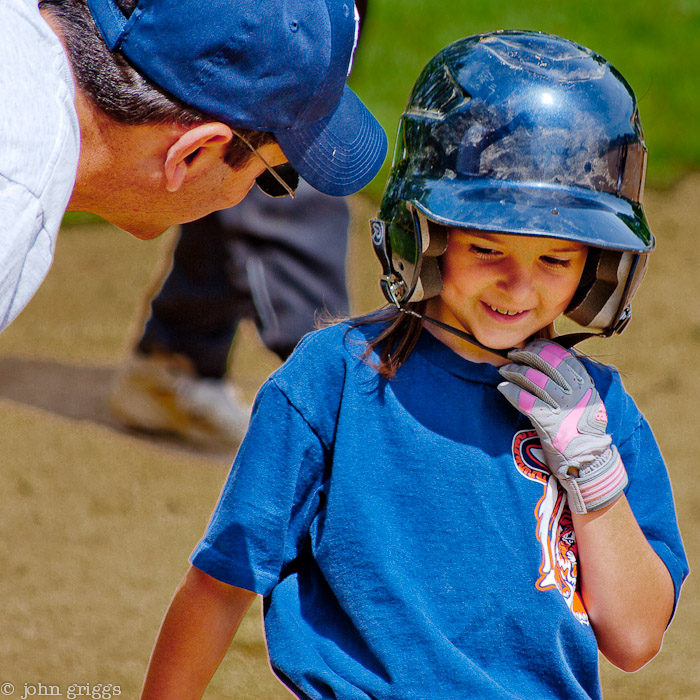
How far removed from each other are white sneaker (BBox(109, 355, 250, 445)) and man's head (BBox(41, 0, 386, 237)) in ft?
9.06

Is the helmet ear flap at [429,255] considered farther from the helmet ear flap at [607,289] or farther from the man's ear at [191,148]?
the man's ear at [191,148]

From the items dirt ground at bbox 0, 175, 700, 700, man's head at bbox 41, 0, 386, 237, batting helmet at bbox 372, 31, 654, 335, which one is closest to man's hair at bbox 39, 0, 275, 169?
man's head at bbox 41, 0, 386, 237

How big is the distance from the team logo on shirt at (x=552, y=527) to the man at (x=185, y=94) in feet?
2.25

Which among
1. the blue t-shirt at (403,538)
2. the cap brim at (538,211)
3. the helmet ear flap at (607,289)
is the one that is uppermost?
the cap brim at (538,211)

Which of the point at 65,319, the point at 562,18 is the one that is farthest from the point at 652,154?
the point at 65,319

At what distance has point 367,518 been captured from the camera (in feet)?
6.58

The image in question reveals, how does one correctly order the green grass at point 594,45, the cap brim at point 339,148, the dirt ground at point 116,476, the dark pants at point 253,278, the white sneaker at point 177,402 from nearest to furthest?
the cap brim at point 339,148, the dirt ground at point 116,476, the dark pants at point 253,278, the white sneaker at point 177,402, the green grass at point 594,45

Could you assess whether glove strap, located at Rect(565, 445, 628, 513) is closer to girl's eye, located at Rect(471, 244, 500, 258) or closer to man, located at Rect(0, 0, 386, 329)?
girl's eye, located at Rect(471, 244, 500, 258)

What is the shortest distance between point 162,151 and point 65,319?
14.3 feet

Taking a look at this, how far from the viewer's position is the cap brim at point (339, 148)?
7.38ft

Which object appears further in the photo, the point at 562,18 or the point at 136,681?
the point at 562,18

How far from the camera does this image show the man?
203cm

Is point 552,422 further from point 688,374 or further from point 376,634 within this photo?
point 688,374

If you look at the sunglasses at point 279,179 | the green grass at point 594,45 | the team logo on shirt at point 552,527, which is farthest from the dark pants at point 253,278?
the green grass at point 594,45
